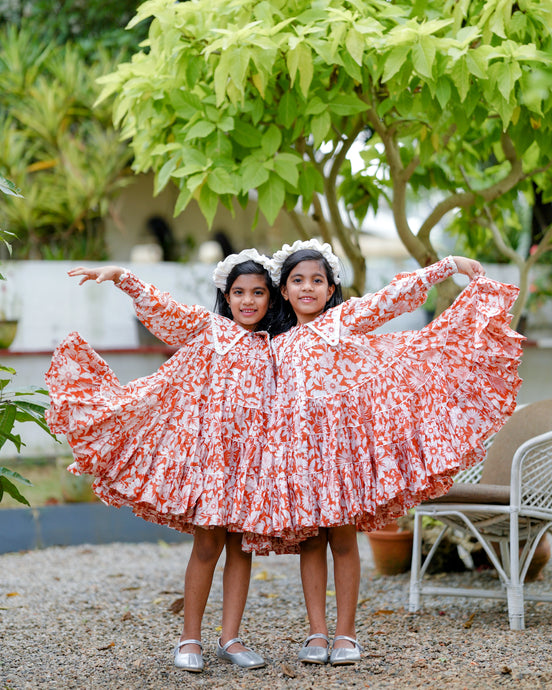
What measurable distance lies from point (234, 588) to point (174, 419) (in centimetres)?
57

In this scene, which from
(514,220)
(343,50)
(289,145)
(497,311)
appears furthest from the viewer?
(514,220)

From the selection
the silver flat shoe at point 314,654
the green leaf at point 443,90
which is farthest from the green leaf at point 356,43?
the silver flat shoe at point 314,654

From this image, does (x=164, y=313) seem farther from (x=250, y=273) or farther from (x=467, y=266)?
(x=467, y=266)

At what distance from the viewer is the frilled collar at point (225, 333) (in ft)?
9.07

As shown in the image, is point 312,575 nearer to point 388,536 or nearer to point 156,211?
point 388,536

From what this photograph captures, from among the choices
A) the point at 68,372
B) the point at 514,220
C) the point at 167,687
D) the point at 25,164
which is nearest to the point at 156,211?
the point at 25,164

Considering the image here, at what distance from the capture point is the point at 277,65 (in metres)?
3.15

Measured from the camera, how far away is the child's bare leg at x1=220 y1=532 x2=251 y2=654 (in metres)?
2.72

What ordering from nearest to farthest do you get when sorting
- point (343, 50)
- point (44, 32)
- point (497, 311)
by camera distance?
point (497, 311) < point (343, 50) < point (44, 32)

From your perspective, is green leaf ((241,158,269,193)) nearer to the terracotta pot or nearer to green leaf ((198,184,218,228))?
green leaf ((198,184,218,228))

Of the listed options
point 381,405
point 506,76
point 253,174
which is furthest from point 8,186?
point 506,76

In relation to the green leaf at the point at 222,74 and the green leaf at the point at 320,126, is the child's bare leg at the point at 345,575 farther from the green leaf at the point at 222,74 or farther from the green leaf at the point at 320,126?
the green leaf at the point at 222,74

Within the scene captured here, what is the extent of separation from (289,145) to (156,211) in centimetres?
436

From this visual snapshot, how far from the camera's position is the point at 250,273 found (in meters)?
2.89
